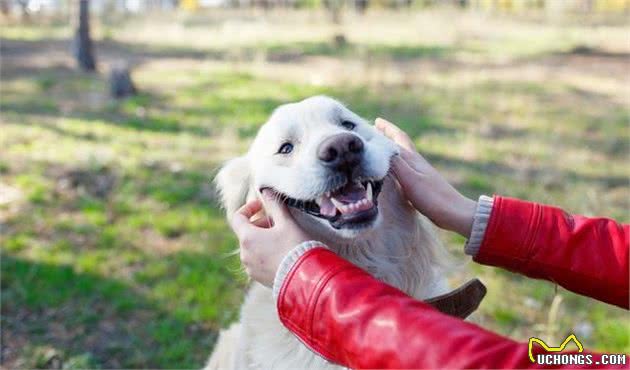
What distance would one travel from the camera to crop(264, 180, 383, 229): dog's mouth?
2062 millimetres

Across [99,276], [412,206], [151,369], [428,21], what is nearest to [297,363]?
[412,206]

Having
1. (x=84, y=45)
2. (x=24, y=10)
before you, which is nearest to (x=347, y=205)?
(x=84, y=45)

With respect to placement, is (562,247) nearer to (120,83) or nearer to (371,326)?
(371,326)

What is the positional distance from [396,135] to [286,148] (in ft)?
1.35

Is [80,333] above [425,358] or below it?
below

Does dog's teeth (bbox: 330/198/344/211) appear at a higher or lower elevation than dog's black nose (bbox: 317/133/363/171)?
lower

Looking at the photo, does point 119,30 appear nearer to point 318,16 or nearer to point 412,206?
point 318,16

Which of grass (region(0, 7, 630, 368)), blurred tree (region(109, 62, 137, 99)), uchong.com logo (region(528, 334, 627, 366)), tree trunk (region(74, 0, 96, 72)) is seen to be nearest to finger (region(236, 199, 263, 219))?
uchong.com logo (region(528, 334, 627, 366))

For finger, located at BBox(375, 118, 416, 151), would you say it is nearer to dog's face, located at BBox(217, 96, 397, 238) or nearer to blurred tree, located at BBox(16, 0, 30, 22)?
dog's face, located at BBox(217, 96, 397, 238)

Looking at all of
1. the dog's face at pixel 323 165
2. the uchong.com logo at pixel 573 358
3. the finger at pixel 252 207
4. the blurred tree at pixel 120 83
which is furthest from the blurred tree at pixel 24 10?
the uchong.com logo at pixel 573 358

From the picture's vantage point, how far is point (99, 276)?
14.6ft

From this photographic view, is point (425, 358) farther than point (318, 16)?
No

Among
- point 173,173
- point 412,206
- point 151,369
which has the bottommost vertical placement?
point 151,369

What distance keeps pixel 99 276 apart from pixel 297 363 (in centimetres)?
258
